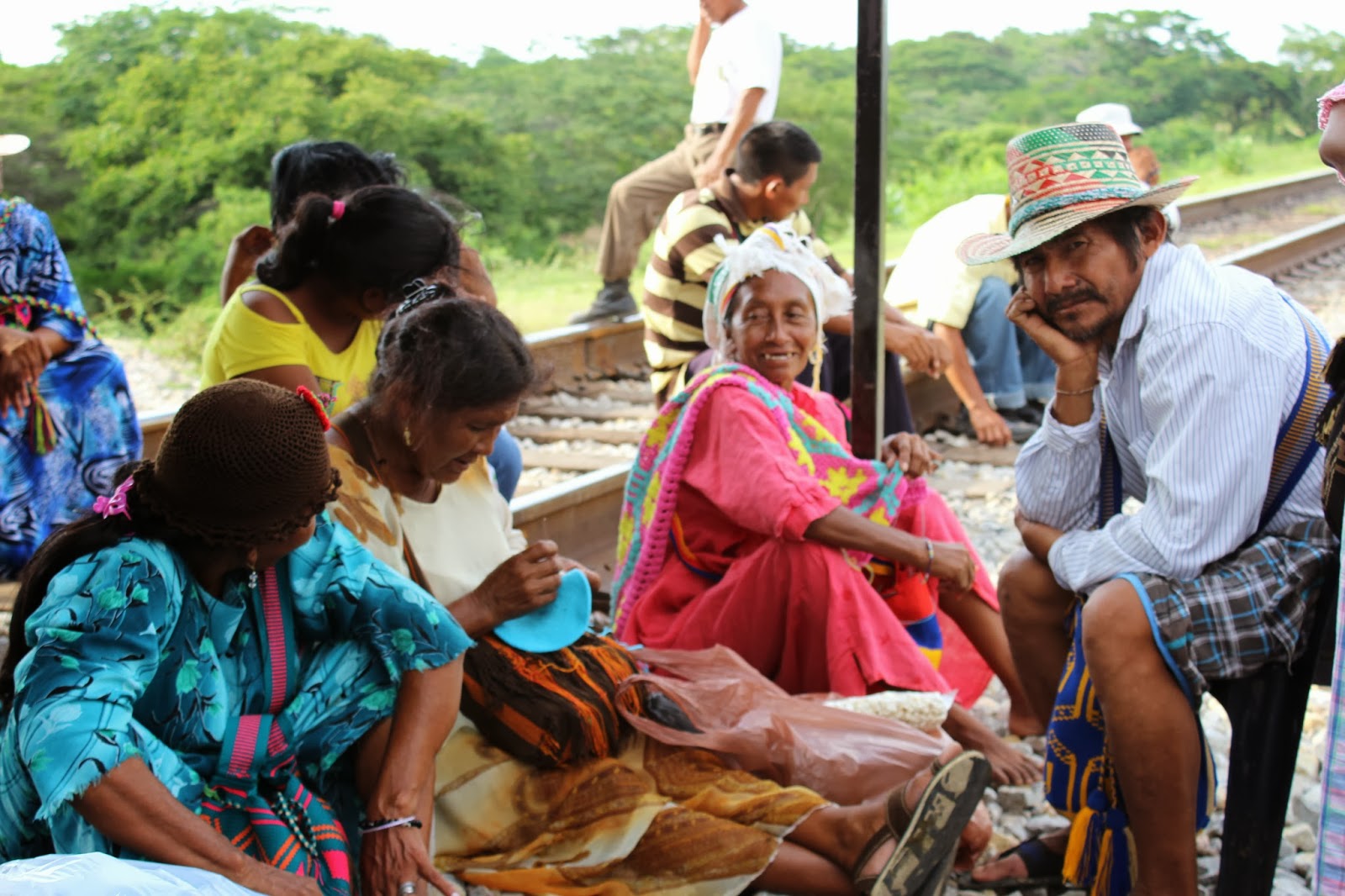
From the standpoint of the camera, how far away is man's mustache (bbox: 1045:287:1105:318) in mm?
2955

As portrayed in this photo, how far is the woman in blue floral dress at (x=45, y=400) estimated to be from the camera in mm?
4504

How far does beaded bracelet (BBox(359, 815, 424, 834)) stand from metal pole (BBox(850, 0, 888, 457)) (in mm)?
2135

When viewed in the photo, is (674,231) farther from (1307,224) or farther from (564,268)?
(1307,224)

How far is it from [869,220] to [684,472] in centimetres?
92

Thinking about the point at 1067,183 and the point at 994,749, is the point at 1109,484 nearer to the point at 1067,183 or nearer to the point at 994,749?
the point at 1067,183

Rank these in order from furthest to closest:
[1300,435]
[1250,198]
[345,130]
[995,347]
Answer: [1250,198], [345,130], [995,347], [1300,435]

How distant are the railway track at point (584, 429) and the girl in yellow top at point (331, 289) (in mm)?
468

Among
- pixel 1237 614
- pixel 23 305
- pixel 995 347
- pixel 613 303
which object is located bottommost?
pixel 613 303

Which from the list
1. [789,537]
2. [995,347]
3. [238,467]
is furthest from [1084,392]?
[995,347]

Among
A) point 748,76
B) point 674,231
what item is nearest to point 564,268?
point 748,76

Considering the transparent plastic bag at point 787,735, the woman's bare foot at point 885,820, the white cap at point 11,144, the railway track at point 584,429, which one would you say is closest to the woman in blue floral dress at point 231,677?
the transparent plastic bag at point 787,735

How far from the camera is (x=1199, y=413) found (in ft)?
8.82

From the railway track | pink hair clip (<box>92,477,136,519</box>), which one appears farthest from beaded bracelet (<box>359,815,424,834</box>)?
the railway track

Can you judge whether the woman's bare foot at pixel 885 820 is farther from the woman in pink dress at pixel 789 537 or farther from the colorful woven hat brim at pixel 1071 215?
the colorful woven hat brim at pixel 1071 215
